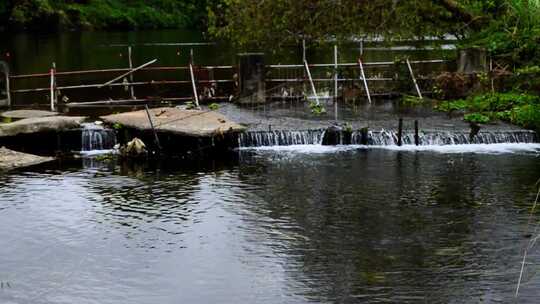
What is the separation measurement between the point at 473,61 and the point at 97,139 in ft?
43.0

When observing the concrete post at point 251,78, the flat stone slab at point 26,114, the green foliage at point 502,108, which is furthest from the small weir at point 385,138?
the flat stone slab at point 26,114

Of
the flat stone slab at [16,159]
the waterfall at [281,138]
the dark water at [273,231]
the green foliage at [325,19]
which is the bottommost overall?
the dark water at [273,231]

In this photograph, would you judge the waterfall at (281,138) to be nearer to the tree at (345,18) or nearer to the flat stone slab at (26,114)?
the tree at (345,18)

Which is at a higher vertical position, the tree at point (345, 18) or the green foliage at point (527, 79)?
the tree at point (345, 18)

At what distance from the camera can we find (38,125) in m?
19.3

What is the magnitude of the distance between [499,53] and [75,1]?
211 feet

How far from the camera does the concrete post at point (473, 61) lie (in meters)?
24.9

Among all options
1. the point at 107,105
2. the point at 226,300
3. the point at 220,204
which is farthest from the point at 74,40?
the point at 226,300

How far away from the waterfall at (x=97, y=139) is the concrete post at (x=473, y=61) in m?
12.5

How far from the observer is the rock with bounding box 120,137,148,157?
61.8 feet

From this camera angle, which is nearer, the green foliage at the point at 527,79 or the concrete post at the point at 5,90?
the green foliage at the point at 527,79

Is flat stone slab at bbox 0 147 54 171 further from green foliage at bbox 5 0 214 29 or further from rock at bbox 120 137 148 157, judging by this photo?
green foliage at bbox 5 0 214 29

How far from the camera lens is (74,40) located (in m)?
62.3

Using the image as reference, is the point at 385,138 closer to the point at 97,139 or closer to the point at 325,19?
the point at 325,19
